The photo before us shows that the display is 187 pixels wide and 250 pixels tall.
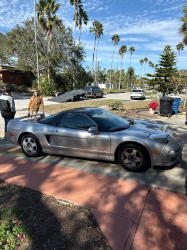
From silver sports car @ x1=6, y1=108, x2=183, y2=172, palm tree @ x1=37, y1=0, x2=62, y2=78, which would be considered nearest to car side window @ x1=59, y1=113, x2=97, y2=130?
silver sports car @ x1=6, y1=108, x2=183, y2=172

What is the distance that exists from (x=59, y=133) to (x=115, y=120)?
135 centimetres

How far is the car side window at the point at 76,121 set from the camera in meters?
4.16

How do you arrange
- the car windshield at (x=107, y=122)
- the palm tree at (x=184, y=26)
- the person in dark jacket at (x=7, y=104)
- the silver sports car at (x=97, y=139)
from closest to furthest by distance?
the silver sports car at (x=97, y=139) → the car windshield at (x=107, y=122) → the person in dark jacket at (x=7, y=104) → the palm tree at (x=184, y=26)

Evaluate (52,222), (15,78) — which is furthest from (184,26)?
(15,78)

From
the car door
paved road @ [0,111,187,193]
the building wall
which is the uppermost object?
the building wall

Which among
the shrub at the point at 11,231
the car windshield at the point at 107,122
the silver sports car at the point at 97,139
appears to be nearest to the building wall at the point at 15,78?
the silver sports car at the point at 97,139

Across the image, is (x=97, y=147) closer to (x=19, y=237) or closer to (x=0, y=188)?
(x=0, y=188)

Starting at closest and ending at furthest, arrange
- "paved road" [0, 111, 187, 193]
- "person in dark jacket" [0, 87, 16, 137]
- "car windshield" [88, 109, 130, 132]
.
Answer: "paved road" [0, 111, 187, 193], "car windshield" [88, 109, 130, 132], "person in dark jacket" [0, 87, 16, 137]

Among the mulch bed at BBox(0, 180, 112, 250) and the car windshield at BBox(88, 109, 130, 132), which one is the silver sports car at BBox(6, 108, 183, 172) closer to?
the car windshield at BBox(88, 109, 130, 132)

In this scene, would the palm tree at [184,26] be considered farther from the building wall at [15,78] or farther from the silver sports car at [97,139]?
the building wall at [15,78]

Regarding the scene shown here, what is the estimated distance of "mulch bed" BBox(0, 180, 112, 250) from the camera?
2.09 m

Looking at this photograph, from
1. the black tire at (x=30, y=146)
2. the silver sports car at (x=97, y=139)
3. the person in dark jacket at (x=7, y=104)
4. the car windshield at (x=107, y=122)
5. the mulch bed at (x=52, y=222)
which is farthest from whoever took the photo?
the person in dark jacket at (x=7, y=104)

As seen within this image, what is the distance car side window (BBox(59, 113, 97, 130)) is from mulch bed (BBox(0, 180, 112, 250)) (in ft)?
5.45

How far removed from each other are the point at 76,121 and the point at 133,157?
1.51 m
